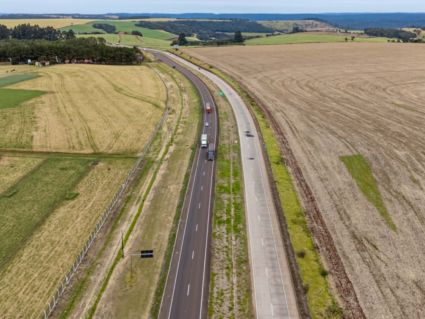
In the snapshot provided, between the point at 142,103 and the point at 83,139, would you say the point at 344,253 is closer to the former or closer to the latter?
the point at 83,139

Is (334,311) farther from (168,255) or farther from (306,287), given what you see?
(168,255)

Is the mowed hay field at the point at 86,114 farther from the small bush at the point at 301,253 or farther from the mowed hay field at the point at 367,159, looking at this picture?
the small bush at the point at 301,253

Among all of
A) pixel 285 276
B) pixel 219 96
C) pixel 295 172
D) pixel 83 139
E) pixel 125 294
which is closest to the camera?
pixel 125 294

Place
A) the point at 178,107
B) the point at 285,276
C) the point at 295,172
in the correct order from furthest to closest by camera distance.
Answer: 1. the point at 178,107
2. the point at 295,172
3. the point at 285,276

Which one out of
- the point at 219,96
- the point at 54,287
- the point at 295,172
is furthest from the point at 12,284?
the point at 219,96

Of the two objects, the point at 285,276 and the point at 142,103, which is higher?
the point at 142,103

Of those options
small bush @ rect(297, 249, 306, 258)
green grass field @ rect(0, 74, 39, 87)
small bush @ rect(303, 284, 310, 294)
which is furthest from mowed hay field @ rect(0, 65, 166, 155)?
small bush @ rect(303, 284, 310, 294)

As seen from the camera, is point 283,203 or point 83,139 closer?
point 283,203

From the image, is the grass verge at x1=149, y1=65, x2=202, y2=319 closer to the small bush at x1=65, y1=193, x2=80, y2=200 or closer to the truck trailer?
the truck trailer
